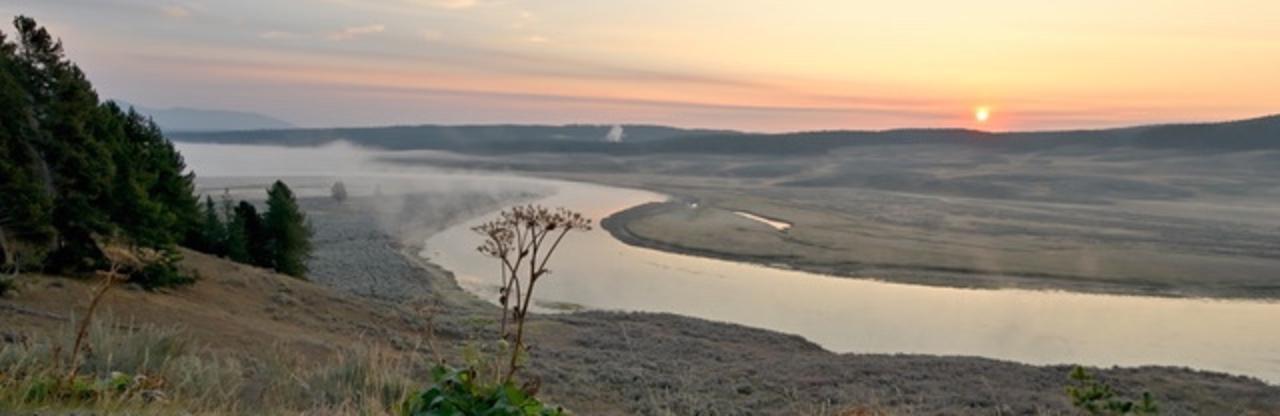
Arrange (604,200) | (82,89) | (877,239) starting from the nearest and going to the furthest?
(82,89), (877,239), (604,200)

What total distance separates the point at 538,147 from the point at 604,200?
9922 centimetres

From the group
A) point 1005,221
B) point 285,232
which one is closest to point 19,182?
point 285,232

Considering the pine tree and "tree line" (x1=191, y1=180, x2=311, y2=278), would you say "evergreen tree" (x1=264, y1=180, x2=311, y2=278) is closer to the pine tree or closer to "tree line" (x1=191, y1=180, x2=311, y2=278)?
"tree line" (x1=191, y1=180, x2=311, y2=278)

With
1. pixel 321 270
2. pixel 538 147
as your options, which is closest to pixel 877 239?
pixel 321 270

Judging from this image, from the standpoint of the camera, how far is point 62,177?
16.3m

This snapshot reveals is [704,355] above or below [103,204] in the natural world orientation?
below

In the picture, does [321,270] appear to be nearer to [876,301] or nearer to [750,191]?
[876,301]

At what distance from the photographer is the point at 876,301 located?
1197 inches

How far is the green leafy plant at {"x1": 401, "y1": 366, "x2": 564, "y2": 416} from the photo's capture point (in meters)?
3.13

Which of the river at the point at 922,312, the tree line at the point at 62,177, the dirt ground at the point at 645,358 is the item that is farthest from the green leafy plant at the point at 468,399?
the river at the point at 922,312

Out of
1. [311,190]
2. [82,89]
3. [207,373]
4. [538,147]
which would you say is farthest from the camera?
[538,147]

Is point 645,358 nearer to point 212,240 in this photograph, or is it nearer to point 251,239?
point 212,240

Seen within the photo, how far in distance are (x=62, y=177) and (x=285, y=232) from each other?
494 inches

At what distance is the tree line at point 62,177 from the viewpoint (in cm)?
1530
